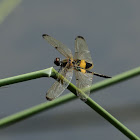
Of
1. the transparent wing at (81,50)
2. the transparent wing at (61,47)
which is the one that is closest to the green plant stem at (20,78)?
the transparent wing at (61,47)

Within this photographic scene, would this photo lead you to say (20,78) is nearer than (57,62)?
Yes

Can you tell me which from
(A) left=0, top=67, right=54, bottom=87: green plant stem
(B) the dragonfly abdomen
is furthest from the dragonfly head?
(A) left=0, top=67, right=54, bottom=87: green plant stem

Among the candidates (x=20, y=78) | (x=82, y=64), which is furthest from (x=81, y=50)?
(x=20, y=78)

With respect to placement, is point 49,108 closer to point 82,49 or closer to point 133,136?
point 133,136

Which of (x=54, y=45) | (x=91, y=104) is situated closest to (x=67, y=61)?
(x=54, y=45)

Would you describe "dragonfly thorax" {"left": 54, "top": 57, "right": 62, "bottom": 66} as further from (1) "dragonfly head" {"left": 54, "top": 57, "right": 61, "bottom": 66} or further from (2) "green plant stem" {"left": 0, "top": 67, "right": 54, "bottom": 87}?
(2) "green plant stem" {"left": 0, "top": 67, "right": 54, "bottom": 87}

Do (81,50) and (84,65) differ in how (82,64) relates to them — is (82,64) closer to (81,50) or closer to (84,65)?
(84,65)

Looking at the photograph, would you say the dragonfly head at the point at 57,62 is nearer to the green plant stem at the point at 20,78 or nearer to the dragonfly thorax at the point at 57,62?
the dragonfly thorax at the point at 57,62

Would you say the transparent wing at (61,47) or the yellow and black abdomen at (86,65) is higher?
the transparent wing at (61,47)
